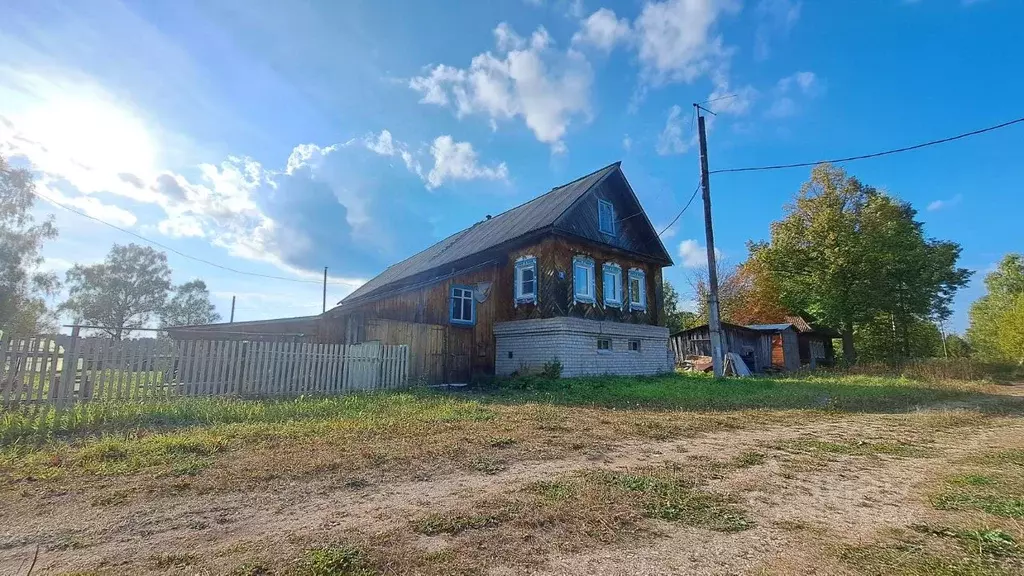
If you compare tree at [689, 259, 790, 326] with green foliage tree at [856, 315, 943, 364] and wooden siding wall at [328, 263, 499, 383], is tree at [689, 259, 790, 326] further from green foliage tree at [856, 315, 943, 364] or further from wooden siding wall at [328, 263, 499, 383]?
wooden siding wall at [328, 263, 499, 383]

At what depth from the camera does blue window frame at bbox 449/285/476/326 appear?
1719cm

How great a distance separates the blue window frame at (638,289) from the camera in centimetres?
1877

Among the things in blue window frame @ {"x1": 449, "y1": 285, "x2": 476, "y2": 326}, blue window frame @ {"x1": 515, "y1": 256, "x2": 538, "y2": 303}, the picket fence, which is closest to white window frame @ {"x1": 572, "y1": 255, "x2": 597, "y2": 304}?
blue window frame @ {"x1": 515, "y1": 256, "x2": 538, "y2": 303}

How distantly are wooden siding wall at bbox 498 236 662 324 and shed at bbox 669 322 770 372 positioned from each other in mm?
8174

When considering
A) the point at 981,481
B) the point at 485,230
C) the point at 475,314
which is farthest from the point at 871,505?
the point at 485,230

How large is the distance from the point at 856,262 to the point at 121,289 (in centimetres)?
5999

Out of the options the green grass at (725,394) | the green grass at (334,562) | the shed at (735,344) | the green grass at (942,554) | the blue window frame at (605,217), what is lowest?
the green grass at (942,554)

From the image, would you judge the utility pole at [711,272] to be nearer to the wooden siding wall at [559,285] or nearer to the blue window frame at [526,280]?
the wooden siding wall at [559,285]

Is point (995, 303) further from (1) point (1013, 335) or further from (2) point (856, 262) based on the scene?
(2) point (856, 262)

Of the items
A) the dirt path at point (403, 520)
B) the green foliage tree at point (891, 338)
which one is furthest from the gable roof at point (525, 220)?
the green foliage tree at point (891, 338)

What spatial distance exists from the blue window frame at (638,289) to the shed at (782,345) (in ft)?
36.7

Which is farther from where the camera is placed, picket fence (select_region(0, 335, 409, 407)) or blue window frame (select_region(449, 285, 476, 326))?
blue window frame (select_region(449, 285, 476, 326))

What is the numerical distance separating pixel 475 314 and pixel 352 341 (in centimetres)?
466

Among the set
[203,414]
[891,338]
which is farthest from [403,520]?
[891,338]
